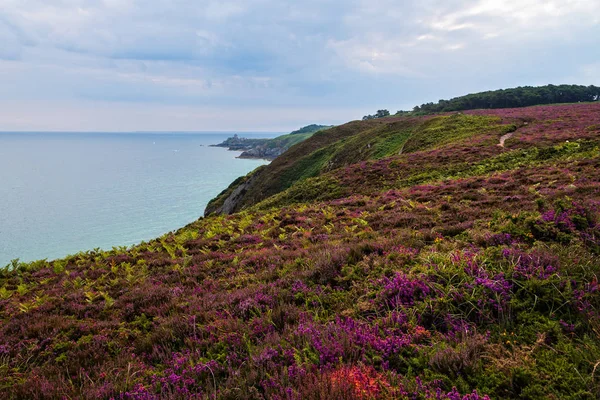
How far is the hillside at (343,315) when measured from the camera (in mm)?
3621

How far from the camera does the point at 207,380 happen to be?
13.2 ft

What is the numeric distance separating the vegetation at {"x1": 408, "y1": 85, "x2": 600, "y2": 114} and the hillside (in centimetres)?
9953

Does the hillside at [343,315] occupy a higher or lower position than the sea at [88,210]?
higher

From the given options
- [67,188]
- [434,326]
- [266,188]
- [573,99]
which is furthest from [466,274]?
[573,99]

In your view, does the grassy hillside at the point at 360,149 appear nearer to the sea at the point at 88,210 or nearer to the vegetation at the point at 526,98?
the sea at the point at 88,210

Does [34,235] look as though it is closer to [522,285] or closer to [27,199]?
[27,199]

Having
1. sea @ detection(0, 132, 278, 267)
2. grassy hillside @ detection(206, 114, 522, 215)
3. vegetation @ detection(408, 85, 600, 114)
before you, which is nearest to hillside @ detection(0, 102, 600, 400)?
grassy hillside @ detection(206, 114, 522, 215)

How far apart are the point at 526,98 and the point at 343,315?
11781 cm

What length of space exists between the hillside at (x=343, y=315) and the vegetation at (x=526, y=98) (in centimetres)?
9953

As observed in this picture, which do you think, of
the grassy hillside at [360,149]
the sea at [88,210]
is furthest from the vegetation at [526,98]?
the sea at [88,210]

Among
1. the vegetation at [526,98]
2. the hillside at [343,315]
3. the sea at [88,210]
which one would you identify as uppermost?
the vegetation at [526,98]

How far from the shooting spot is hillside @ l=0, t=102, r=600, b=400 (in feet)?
11.9

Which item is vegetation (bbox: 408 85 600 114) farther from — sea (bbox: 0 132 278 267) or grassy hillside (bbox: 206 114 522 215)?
sea (bbox: 0 132 278 267)

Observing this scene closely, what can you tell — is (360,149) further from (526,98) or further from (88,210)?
(526,98)
